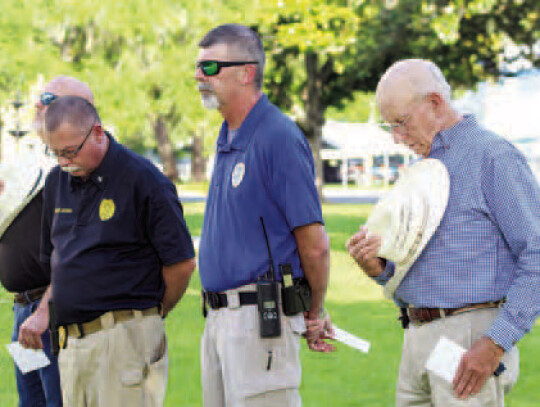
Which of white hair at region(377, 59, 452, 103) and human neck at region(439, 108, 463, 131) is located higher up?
white hair at region(377, 59, 452, 103)

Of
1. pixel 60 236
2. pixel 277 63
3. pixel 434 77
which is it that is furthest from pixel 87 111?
pixel 277 63

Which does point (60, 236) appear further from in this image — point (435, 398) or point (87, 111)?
point (435, 398)

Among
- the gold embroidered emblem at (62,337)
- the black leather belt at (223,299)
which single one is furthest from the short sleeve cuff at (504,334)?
the gold embroidered emblem at (62,337)

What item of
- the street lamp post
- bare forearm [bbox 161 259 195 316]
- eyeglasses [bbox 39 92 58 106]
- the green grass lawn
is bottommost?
the street lamp post

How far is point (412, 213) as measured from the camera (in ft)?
11.1

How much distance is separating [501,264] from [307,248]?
87cm

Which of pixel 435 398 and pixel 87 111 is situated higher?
pixel 87 111

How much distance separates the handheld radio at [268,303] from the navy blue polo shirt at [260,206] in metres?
0.04

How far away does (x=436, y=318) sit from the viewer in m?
3.46

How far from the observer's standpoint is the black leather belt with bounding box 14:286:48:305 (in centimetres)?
475

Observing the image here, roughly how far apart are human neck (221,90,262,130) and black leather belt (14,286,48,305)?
1526mm

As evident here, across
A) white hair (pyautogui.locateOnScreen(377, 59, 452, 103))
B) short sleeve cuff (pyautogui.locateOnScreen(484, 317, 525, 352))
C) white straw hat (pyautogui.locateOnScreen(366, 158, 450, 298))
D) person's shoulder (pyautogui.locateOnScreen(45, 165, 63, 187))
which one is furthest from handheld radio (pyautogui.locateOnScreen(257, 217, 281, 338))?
person's shoulder (pyautogui.locateOnScreen(45, 165, 63, 187))

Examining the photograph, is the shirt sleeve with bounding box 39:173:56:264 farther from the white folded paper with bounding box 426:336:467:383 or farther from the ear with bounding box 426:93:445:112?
the white folded paper with bounding box 426:336:467:383

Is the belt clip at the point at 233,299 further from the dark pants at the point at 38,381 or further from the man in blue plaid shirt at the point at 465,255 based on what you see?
the dark pants at the point at 38,381
